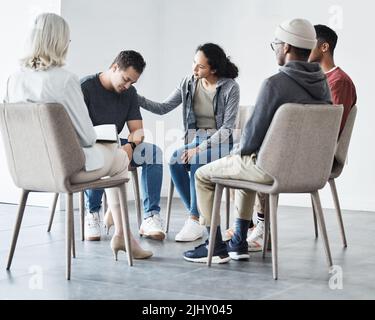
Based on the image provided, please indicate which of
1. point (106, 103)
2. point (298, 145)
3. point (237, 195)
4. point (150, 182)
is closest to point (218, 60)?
point (106, 103)

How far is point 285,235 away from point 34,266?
5.74ft

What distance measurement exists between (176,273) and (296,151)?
77 cm

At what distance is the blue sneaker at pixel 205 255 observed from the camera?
3.43 m

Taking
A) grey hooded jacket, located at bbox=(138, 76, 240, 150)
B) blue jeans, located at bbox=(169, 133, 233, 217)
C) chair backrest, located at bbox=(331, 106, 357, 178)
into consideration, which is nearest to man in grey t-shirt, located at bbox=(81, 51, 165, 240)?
blue jeans, located at bbox=(169, 133, 233, 217)

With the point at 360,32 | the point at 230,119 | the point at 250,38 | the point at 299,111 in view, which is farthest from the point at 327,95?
the point at 250,38

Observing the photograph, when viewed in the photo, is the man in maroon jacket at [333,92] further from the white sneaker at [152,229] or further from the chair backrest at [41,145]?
the chair backrest at [41,145]

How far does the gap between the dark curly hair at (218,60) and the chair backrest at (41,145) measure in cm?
144

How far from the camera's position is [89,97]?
4.12m

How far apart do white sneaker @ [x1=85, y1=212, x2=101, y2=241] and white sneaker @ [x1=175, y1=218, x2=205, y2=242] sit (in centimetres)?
47

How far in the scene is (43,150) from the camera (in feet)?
9.90

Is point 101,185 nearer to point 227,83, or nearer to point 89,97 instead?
point 89,97

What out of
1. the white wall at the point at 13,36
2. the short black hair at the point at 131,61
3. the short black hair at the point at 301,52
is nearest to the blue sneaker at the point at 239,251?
the short black hair at the point at 301,52

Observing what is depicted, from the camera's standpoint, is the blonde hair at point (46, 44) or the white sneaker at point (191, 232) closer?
the blonde hair at point (46, 44)
